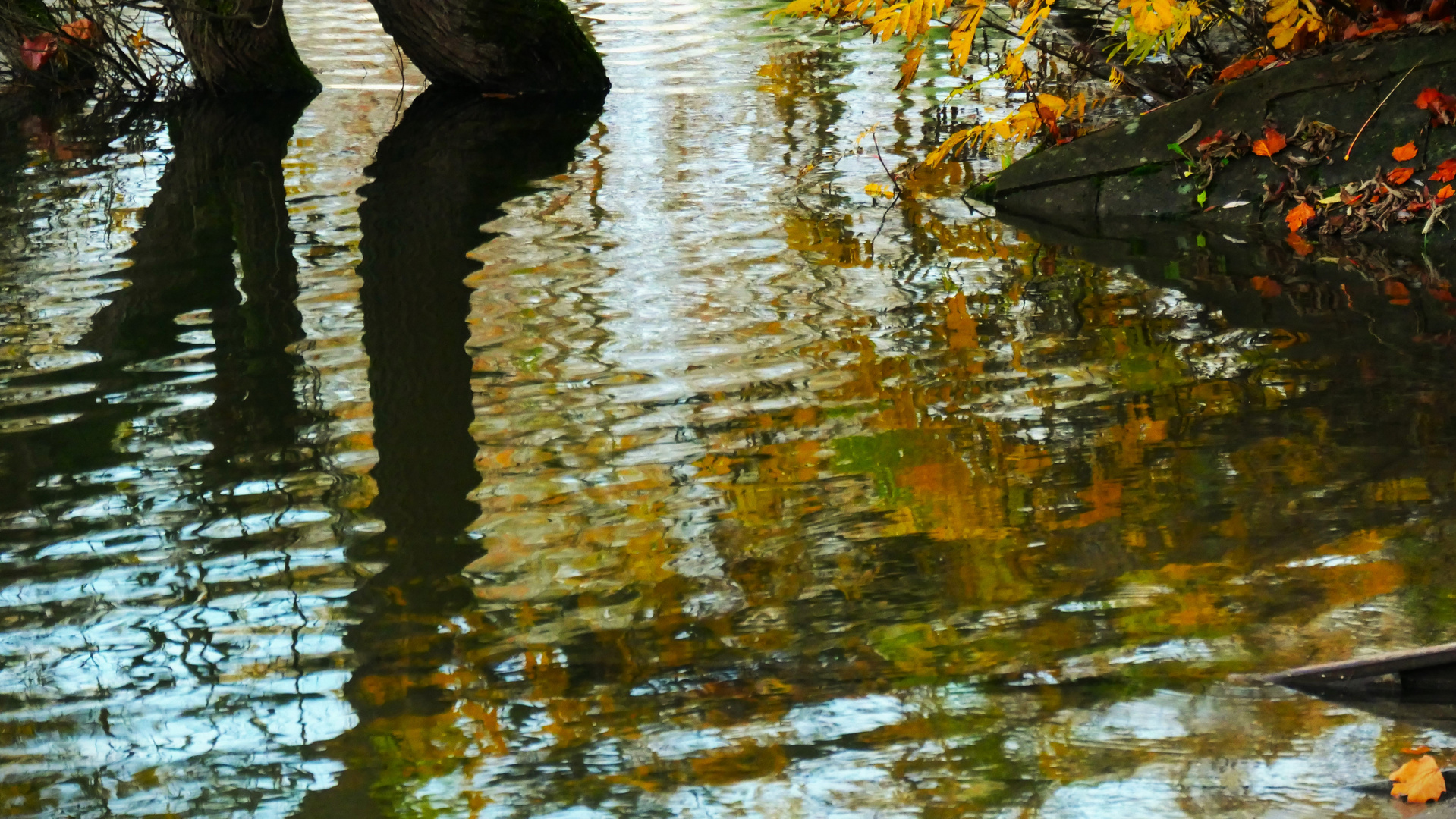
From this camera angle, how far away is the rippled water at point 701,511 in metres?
2.96

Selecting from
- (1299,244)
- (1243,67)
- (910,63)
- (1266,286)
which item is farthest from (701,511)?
(1243,67)

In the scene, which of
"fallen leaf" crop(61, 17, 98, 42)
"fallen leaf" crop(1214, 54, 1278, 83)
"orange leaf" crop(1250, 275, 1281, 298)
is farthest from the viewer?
"fallen leaf" crop(61, 17, 98, 42)

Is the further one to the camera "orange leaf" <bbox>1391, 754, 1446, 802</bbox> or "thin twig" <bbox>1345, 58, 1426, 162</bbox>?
"thin twig" <bbox>1345, 58, 1426, 162</bbox>

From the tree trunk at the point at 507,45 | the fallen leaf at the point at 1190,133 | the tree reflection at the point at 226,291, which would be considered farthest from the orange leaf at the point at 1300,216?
the tree trunk at the point at 507,45

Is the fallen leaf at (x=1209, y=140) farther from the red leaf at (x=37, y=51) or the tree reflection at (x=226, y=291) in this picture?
the red leaf at (x=37, y=51)

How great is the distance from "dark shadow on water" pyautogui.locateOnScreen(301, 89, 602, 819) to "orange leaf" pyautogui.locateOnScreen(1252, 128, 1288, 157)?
403 cm

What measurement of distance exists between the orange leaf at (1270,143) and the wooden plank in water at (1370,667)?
470 centimetres

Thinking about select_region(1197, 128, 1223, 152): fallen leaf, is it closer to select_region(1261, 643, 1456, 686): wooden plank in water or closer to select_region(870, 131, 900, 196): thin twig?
select_region(870, 131, 900, 196): thin twig

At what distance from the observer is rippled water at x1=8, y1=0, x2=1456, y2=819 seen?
2.96m

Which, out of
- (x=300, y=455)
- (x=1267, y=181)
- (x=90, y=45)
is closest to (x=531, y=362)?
(x=300, y=455)

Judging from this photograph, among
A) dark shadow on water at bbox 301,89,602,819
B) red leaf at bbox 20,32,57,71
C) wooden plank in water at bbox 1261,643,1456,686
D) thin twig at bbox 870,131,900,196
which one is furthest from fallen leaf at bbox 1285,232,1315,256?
red leaf at bbox 20,32,57,71

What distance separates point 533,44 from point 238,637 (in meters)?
9.30

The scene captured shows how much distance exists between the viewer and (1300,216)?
23.4 ft

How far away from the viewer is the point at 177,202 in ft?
27.6
